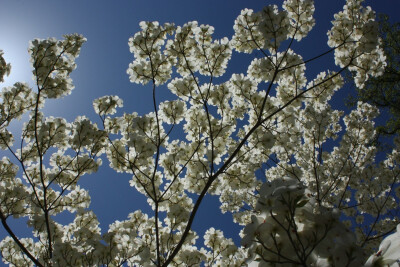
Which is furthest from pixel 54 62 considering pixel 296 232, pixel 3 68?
pixel 296 232

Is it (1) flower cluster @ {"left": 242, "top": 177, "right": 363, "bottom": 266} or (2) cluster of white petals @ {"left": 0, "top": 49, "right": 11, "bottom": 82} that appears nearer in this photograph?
(1) flower cluster @ {"left": 242, "top": 177, "right": 363, "bottom": 266}

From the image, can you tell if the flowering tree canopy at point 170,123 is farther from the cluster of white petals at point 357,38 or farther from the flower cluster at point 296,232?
the flower cluster at point 296,232

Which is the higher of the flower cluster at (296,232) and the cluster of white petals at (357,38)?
the cluster of white petals at (357,38)

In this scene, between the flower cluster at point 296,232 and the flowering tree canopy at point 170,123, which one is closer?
the flower cluster at point 296,232

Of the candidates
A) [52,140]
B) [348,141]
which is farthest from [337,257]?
[348,141]

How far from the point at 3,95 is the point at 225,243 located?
453cm

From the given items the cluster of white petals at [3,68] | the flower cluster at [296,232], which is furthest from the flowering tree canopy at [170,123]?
the flower cluster at [296,232]

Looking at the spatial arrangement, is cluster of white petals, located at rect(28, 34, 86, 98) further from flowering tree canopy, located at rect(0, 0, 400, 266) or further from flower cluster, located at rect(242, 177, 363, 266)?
flower cluster, located at rect(242, 177, 363, 266)

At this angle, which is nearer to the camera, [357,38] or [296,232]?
[296,232]

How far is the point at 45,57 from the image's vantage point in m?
4.61

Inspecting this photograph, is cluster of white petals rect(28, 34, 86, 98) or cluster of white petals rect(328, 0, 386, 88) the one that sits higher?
cluster of white petals rect(28, 34, 86, 98)

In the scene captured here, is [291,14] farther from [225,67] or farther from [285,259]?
[285,259]

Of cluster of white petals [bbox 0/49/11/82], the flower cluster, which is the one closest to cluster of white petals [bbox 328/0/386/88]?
the flower cluster

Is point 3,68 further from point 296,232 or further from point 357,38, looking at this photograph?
point 357,38
